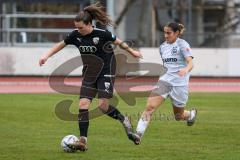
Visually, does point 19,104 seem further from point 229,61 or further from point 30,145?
point 229,61

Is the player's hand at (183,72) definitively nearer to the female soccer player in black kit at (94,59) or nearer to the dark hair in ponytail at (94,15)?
the female soccer player in black kit at (94,59)

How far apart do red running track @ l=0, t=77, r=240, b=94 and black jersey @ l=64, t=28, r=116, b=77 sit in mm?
11521

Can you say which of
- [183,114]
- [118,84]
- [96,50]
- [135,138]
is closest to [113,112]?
[135,138]

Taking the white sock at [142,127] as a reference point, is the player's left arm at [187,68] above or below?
above

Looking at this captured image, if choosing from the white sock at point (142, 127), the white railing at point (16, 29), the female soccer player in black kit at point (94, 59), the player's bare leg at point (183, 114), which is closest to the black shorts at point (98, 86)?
the female soccer player in black kit at point (94, 59)

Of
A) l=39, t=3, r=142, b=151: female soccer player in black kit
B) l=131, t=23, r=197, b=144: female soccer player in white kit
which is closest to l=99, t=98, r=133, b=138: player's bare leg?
l=39, t=3, r=142, b=151: female soccer player in black kit

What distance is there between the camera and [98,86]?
11.3 meters

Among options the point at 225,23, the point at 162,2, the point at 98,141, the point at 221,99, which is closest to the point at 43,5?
the point at 162,2

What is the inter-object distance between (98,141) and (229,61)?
2264cm

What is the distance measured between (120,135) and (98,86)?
2062 millimetres

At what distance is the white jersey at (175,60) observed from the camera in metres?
11.8

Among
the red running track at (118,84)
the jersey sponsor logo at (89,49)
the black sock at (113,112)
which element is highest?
the jersey sponsor logo at (89,49)

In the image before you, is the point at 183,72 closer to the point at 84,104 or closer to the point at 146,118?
the point at 146,118

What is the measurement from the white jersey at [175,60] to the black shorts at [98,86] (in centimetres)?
112
